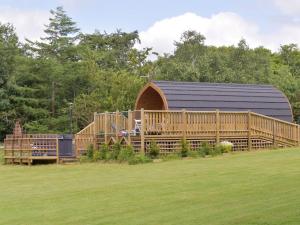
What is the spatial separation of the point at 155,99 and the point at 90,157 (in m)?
7.77

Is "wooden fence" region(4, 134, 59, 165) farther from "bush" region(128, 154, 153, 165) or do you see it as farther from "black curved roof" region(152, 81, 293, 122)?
"black curved roof" region(152, 81, 293, 122)

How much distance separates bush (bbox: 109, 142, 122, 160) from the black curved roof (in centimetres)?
371

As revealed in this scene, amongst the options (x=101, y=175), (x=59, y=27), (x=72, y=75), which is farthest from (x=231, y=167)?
(x=59, y=27)

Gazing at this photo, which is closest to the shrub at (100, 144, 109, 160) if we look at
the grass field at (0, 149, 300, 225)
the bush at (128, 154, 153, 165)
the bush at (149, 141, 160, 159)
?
the bush at (149, 141, 160, 159)

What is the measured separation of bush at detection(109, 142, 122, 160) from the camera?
22.1 metres

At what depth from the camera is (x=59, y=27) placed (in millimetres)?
54719

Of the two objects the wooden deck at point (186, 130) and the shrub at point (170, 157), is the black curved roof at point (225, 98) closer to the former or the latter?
the wooden deck at point (186, 130)

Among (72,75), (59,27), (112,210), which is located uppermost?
(59,27)

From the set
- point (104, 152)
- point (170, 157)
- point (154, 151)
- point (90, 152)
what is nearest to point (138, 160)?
point (154, 151)

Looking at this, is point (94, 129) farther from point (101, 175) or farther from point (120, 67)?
point (120, 67)

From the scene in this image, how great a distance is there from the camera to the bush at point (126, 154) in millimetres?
21156

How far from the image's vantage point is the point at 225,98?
27.2 meters

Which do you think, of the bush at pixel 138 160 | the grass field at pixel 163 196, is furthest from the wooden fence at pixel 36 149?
the grass field at pixel 163 196

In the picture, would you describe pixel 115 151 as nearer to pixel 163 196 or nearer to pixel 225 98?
pixel 225 98
